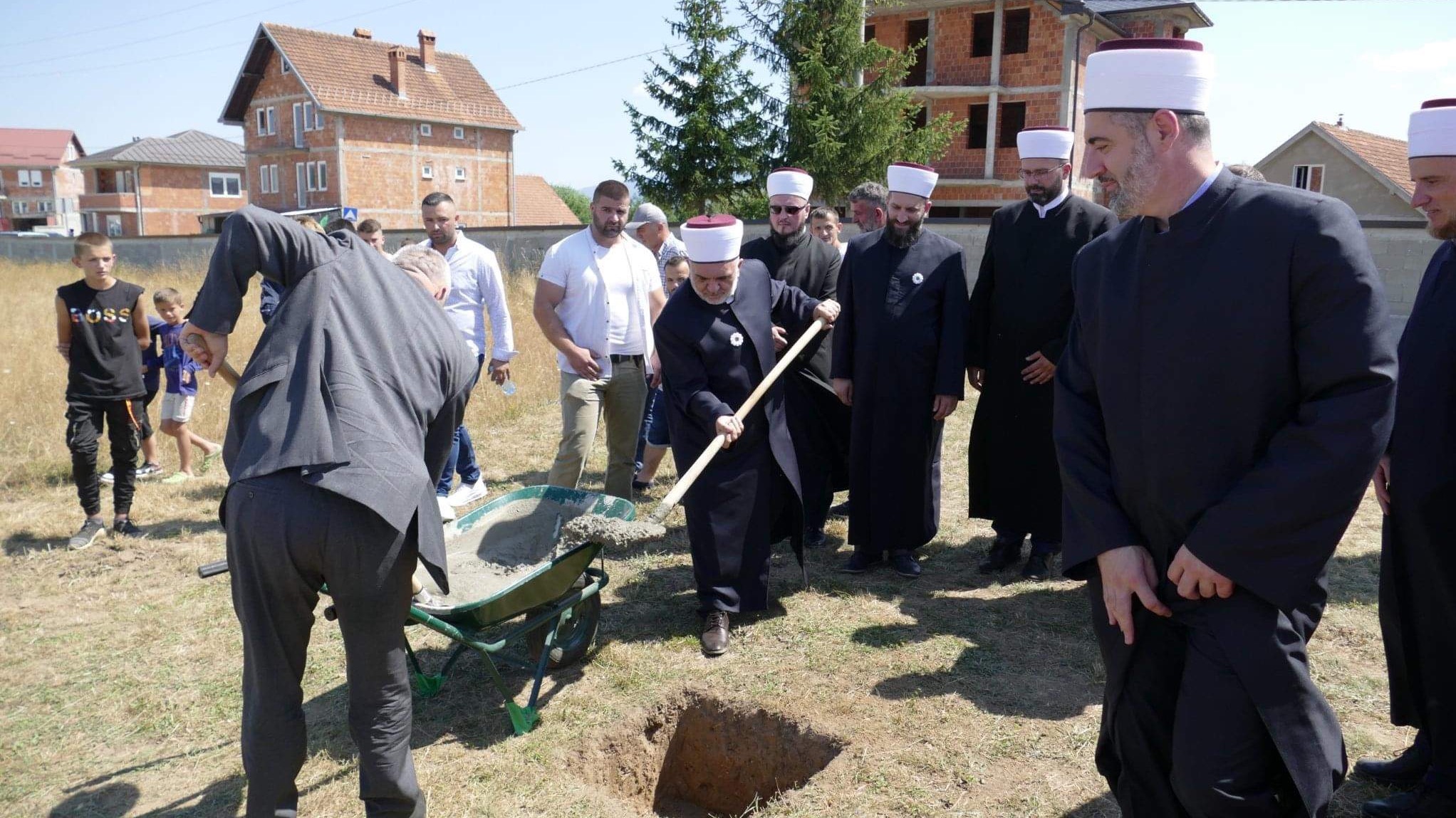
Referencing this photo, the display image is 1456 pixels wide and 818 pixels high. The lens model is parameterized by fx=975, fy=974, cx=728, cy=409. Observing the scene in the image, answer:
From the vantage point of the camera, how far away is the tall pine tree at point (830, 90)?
19.6 m

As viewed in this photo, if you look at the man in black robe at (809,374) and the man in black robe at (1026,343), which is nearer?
the man in black robe at (1026,343)

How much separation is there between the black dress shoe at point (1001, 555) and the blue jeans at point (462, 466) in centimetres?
357

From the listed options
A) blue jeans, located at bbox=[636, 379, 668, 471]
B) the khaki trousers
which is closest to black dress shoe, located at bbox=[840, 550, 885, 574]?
the khaki trousers

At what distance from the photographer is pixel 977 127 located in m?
30.0

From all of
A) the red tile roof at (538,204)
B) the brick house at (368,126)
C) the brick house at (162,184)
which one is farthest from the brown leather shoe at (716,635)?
the brick house at (162,184)

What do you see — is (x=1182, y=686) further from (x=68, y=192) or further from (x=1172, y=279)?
(x=68, y=192)

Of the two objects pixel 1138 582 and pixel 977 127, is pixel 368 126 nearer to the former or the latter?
pixel 977 127

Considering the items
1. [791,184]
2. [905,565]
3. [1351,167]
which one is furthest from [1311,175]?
[905,565]

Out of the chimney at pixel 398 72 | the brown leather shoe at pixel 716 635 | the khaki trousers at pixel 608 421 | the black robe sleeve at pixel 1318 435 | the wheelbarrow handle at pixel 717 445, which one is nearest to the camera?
the black robe sleeve at pixel 1318 435

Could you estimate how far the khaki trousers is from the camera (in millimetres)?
5688

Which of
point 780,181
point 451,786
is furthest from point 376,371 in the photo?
point 780,181

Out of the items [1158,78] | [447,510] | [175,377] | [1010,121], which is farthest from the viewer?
[1010,121]

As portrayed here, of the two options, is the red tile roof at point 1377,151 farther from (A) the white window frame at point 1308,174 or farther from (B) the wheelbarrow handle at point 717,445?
(B) the wheelbarrow handle at point 717,445

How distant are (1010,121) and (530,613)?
28.7 m
